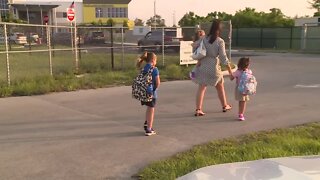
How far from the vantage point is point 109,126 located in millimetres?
7582

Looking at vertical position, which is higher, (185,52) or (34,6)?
(34,6)

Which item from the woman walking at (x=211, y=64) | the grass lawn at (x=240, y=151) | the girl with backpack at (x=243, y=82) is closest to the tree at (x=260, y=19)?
the woman walking at (x=211, y=64)

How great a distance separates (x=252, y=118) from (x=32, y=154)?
4152 millimetres

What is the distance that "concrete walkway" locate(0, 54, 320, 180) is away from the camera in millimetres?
5469

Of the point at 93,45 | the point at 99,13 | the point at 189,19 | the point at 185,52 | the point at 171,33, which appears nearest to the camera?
the point at 185,52

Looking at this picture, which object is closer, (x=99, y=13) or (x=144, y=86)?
(x=144, y=86)

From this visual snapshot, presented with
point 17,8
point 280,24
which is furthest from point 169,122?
point 17,8

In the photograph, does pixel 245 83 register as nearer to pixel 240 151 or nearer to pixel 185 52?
pixel 240 151

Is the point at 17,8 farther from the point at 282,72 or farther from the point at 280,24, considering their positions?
the point at 282,72

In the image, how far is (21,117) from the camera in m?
8.30

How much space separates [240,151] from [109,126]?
272 centimetres

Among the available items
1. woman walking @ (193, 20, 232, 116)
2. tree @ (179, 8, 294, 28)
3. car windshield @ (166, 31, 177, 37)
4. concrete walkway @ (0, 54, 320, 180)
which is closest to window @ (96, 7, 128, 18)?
tree @ (179, 8, 294, 28)

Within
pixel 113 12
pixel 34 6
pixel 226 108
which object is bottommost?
pixel 226 108

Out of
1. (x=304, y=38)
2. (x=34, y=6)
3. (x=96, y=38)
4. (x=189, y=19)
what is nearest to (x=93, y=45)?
(x=96, y=38)
